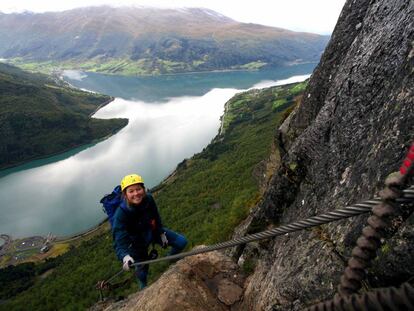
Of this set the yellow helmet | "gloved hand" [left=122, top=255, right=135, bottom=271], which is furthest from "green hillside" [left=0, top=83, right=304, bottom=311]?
the yellow helmet

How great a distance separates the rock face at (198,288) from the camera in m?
6.07

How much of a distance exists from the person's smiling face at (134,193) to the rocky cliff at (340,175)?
163cm

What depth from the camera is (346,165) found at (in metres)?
5.18

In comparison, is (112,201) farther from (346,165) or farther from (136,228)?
(346,165)

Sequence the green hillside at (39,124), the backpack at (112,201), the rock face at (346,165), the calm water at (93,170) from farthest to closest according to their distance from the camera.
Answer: the green hillside at (39,124) → the calm water at (93,170) → the backpack at (112,201) → the rock face at (346,165)

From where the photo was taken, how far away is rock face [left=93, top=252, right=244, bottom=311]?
6074mm

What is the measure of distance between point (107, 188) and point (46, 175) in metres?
30.9

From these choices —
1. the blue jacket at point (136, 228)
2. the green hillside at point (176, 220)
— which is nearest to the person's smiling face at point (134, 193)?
the blue jacket at point (136, 228)

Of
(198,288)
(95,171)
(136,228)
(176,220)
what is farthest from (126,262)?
(95,171)

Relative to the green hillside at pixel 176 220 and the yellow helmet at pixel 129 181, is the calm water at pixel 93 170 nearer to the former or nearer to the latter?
the green hillside at pixel 176 220

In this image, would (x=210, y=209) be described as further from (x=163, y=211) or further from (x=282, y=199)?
(x=282, y=199)

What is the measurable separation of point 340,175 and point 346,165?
173mm

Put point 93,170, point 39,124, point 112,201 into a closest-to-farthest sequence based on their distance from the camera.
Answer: point 112,201, point 93,170, point 39,124

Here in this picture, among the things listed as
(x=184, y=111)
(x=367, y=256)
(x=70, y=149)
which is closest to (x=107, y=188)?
(x=70, y=149)
